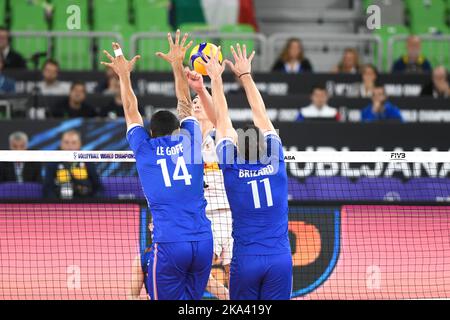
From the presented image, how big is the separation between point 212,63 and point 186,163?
3.29ft

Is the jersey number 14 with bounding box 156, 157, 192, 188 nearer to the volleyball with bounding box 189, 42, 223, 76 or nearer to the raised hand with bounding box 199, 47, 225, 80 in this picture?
the raised hand with bounding box 199, 47, 225, 80

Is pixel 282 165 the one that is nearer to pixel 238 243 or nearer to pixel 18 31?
pixel 238 243

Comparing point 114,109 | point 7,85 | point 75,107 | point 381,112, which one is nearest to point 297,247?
point 381,112

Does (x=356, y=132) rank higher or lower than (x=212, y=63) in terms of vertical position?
lower

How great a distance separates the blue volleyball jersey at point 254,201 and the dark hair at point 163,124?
19.4 inches

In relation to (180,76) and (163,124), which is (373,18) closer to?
(180,76)

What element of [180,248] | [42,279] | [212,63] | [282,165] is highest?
[212,63]

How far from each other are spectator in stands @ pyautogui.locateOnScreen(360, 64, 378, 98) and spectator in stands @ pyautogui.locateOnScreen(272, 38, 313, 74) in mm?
1112

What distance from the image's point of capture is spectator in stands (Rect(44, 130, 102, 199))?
522 inches

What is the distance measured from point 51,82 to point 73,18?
2631 millimetres

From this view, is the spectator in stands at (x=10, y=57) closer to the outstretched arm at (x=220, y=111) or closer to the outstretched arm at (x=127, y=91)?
the outstretched arm at (x=127, y=91)

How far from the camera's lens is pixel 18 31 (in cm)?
1794

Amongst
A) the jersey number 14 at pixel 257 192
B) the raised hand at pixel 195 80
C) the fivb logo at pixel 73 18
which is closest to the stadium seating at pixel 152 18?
the fivb logo at pixel 73 18

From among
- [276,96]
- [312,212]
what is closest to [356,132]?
[276,96]
